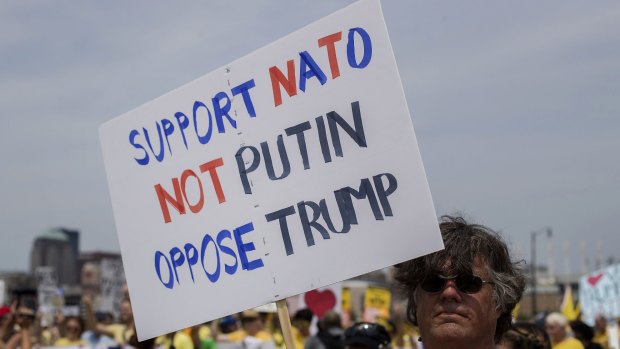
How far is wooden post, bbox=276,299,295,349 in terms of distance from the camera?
3801 mm

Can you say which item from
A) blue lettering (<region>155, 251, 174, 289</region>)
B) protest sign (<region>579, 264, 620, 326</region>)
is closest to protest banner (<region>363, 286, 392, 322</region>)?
protest sign (<region>579, 264, 620, 326</region>)

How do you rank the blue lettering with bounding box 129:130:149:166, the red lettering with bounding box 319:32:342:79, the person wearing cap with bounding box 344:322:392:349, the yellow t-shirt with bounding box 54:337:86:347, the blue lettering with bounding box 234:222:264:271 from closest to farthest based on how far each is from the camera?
the red lettering with bounding box 319:32:342:79 < the blue lettering with bounding box 234:222:264:271 < the blue lettering with bounding box 129:130:149:166 < the person wearing cap with bounding box 344:322:392:349 < the yellow t-shirt with bounding box 54:337:86:347

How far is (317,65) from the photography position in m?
3.82

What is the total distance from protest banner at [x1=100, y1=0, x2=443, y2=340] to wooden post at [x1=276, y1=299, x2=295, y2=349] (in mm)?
49

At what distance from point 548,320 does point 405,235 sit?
6.68 metres

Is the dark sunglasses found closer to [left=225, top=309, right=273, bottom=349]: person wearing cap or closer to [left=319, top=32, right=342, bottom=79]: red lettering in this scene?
[left=319, top=32, right=342, bottom=79]: red lettering

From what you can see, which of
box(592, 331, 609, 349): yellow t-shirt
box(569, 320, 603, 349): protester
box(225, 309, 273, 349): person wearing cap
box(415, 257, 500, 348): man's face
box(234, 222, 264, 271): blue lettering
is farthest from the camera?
box(592, 331, 609, 349): yellow t-shirt

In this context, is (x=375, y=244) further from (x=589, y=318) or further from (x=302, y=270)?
(x=589, y=318)

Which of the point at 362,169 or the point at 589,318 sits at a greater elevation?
the point at 362,169

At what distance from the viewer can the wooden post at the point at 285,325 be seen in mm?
3801

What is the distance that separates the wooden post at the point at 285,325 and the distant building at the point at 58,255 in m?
118

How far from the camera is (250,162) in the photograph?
4000mm

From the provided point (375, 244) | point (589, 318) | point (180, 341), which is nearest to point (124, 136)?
point (375, 244)

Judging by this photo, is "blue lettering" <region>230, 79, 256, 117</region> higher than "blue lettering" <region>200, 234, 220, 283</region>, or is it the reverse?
"blue lettering" <region>230, 79, 256, 117</region>
